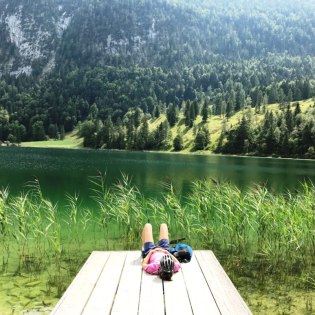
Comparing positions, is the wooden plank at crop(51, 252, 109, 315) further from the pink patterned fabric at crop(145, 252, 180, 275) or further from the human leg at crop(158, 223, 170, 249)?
the human leg at crop(158, 223, 170, 249)

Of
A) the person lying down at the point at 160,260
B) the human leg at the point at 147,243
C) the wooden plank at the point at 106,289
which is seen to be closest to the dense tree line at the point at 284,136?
the human leg at the point at 147,243

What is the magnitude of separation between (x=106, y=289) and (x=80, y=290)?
62 centimetres

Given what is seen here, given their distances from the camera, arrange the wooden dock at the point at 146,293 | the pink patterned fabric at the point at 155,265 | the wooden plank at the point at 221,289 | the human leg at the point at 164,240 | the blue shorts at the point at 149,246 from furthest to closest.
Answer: the human leg at the point at 164,240
the blue shorts at the point at 149,246
the pink patterned fabric at the point at 155,265
the wooden plank at the point at 221,289
the wooden dock at the point at 146,293

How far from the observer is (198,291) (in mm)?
9250

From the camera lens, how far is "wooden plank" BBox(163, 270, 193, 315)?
8141 mm

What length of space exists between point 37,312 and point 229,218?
357 inches

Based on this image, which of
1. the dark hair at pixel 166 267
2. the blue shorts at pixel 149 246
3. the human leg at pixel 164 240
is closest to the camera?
the dark hair at pixel 166 267

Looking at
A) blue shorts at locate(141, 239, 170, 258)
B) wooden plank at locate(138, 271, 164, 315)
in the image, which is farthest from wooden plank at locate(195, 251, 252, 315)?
wooden plank at locate(138, 271, 164, 315)

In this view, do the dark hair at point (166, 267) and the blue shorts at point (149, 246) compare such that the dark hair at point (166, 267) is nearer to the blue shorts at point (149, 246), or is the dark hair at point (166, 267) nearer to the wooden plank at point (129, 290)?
the wooden plank at point (129, 290)

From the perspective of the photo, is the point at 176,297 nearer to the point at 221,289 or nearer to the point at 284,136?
the point at 221,289

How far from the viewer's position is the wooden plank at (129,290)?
816cm

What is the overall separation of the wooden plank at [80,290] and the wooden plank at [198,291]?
237cm

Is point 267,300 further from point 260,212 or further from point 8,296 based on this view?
point 8,296

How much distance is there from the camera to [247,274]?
16547 millimetres
